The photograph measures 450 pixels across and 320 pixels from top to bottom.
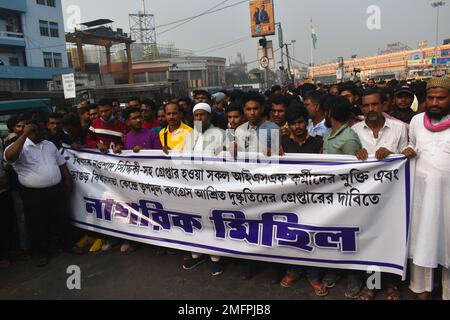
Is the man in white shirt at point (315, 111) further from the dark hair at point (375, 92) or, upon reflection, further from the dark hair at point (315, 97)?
the dark hair at point (375, 92)

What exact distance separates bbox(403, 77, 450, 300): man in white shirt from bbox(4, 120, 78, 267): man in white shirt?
3721 millimetres

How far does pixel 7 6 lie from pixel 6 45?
3483 millimetres

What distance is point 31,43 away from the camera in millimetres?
36250

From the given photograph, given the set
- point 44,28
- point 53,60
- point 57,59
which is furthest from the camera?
point 57,59

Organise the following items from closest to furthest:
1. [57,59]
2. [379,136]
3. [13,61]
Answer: [379,136] < [13,61] < [57,59]

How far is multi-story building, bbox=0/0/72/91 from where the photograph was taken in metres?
33.2

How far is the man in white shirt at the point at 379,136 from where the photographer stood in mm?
3044

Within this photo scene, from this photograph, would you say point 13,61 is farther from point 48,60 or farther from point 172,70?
point 172,70

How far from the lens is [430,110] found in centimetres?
282

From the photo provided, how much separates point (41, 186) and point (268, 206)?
2.61 m

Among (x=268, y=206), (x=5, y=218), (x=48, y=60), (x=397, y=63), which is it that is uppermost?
(x=397, y=63)

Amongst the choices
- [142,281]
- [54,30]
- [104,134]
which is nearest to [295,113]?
[142,281]

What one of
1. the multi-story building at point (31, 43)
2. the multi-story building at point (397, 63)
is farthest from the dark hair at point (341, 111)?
the multi-story building at point (397, 63)

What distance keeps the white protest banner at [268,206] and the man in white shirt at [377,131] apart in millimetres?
255
